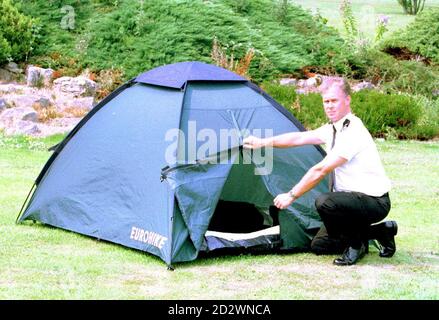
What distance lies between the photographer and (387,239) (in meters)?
6.61

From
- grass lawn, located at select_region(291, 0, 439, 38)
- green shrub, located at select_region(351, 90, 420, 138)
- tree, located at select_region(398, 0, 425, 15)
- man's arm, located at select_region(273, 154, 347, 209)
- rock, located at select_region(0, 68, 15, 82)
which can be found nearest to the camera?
man's arm, located at select_region(273, 154, 347, 209)

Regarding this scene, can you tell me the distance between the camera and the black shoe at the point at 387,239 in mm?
6547

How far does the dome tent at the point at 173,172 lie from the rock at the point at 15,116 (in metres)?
5.09

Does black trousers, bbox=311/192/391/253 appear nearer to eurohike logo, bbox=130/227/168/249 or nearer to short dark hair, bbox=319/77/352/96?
short dark hair, bbox=319/77/352/96

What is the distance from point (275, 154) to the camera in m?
6.84

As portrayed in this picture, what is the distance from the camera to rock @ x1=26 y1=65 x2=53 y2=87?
550 inches

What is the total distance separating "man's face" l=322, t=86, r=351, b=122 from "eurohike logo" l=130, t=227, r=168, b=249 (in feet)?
4.80

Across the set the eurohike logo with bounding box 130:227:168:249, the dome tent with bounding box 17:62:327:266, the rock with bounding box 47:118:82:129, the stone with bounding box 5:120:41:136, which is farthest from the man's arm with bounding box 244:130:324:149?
the rock with bounding box 47:118:82:129

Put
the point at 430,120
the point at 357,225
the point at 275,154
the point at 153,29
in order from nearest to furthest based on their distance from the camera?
the point at 357,225 < the point at 275,154 < the point at 430,120 < the point at 153,29

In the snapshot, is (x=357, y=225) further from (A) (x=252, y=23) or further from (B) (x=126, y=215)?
(A) (x=252, y=23)

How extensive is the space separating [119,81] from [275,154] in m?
7.64

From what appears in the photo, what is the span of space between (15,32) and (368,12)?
12385 millimetres

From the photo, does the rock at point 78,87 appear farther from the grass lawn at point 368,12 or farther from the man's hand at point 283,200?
the grass lawn at point 368,12
